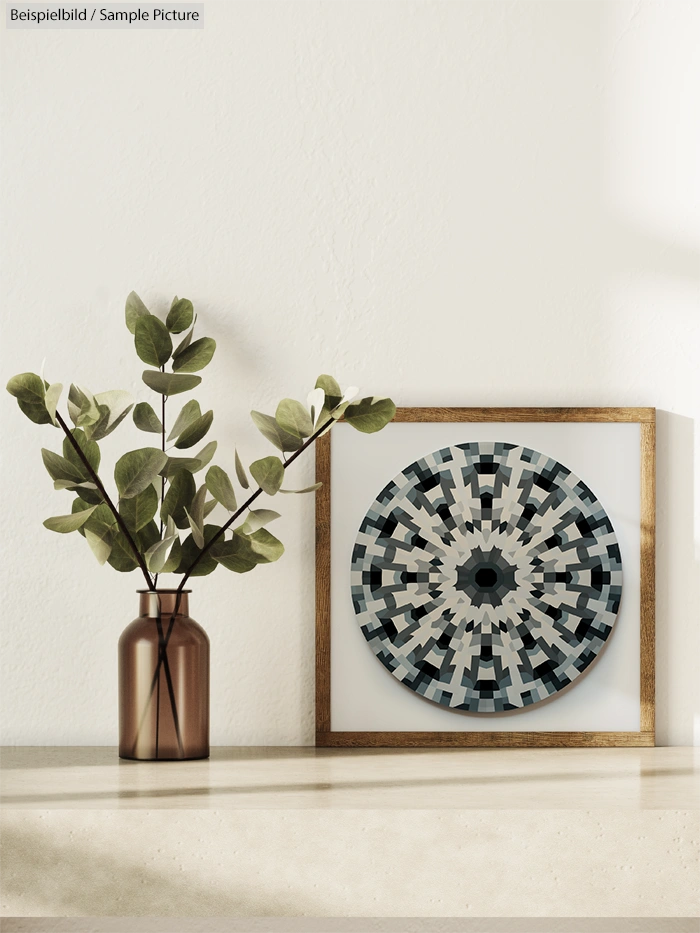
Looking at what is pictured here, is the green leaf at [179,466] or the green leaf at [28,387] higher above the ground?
the green leaf at [28,387]

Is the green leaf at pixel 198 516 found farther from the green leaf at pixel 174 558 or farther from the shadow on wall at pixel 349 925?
the shadow on wall at pixel 349 925

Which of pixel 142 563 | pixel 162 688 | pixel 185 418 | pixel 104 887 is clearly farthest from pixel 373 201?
pixel 104 887

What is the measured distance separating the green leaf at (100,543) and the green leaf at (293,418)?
0.28 meters

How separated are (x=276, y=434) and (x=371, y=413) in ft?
0.45

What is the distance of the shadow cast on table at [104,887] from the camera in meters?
1.03

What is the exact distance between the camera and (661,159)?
1.53m

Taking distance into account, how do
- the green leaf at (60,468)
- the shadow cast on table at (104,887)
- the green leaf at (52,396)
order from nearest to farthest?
1. the shadow cast on table at (104,887)
2. the green leaf at (52,396)
3. the green leaf at (60,468)

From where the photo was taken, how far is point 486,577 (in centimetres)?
148

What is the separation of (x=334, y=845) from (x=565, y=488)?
2.23ft

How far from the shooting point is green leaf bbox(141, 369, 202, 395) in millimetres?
1338

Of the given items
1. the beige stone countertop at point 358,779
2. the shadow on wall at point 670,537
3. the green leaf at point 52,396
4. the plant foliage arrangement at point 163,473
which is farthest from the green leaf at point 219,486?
the shadow on wall at point 670,537

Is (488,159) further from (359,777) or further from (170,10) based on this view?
(359,777)

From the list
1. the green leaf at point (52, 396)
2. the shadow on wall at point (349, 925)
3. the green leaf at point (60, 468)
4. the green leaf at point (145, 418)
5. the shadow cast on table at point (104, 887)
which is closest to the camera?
the shadow cast on table at point (104, 887)

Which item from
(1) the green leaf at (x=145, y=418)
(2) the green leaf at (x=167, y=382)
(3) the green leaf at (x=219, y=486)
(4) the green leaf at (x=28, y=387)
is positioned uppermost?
(2) the green leaf at (x=167, y=382)
